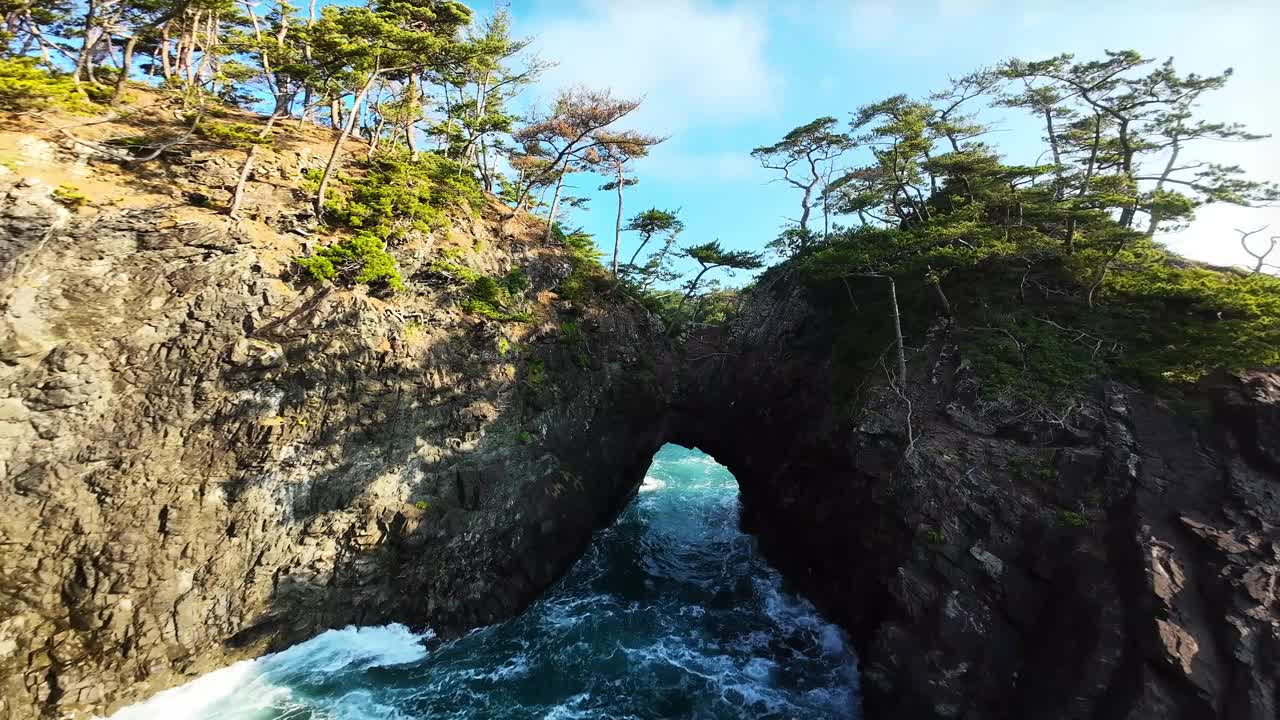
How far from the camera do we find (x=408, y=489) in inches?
546

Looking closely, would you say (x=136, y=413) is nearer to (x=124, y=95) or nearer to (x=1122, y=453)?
(x=124, y=95)

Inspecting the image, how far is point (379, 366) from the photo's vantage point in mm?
14125

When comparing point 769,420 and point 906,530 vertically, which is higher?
point 769,420

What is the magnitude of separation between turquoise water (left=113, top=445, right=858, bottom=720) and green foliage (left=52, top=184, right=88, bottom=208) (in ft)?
39.0

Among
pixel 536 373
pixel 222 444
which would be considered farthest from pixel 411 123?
pixel 222 444

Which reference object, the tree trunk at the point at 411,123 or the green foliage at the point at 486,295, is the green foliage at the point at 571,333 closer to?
the green foliage at the point at 486,295

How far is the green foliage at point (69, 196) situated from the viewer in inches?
435

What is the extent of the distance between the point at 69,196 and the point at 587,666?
709 inches

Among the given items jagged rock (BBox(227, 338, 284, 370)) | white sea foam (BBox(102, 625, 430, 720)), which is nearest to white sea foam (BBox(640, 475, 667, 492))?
white sea foam (BBox(102, 625, 430, 720))

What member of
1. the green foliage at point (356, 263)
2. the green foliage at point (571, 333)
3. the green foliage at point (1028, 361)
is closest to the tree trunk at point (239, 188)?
the green foliage at point (356, 263)

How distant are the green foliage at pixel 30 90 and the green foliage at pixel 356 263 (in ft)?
21.5

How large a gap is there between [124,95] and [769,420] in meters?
26.0

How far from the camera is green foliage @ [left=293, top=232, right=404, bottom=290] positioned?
13641 millimetres

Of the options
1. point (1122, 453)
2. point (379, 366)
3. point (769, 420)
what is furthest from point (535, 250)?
point (1122, 453)
